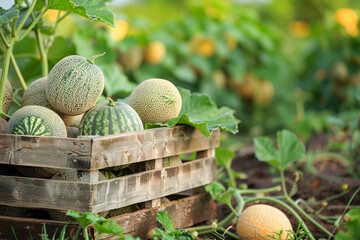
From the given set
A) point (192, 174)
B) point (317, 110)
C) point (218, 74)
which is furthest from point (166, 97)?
point (317, 110)

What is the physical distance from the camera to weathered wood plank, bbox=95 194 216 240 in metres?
1.95

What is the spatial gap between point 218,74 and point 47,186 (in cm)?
476

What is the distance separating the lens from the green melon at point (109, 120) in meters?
1.95

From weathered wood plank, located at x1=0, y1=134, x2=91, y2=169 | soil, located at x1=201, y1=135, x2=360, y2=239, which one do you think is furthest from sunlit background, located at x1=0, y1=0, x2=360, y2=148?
weathered wood plank, located at x1=0, y1=134, x2=91, y2=169

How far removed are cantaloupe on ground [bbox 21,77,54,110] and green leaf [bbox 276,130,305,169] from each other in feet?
4.48

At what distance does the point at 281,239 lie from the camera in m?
2.05

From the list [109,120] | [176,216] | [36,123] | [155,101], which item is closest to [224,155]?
[176,216]

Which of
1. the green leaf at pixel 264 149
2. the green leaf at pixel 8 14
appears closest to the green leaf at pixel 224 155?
the green leaf at pixel 264 149

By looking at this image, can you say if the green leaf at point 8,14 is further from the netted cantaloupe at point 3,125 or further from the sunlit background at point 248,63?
the sunlit background at point 248,63

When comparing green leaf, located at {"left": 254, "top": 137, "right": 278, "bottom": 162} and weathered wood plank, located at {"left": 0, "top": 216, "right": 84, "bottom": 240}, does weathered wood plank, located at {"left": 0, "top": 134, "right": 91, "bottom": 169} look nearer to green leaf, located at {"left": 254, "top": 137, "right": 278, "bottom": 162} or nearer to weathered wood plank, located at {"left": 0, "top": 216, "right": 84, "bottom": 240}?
weathered wood plank, located at {"left": 0, "top": 216, "right": 84, "bottom": 240}

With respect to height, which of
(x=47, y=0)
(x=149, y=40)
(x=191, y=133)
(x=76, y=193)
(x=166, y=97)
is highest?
(x=149, y=40)

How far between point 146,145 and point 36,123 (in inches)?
18.4

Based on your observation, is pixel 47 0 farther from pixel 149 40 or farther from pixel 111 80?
pixel 149 40

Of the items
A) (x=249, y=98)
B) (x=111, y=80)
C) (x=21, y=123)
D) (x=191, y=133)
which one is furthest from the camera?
(x=249, y=98)
